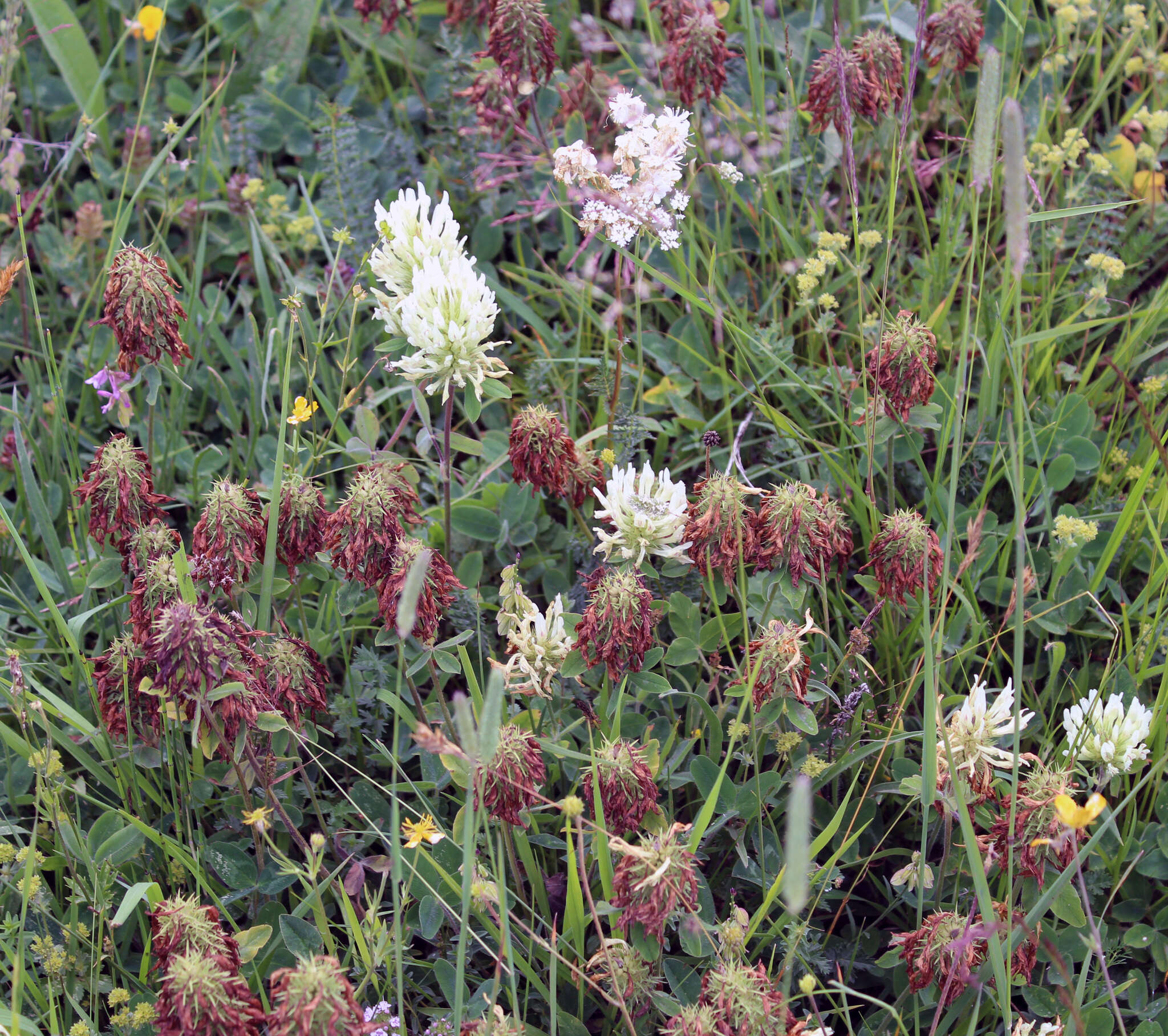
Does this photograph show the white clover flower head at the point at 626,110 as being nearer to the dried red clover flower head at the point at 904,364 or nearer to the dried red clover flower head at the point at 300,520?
the dried red clover flower head at the point at 904,364

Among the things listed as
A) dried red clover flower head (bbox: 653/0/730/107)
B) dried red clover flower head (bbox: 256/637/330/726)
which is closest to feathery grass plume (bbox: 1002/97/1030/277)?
dried red clover flower head (bbox: 256/637/330/726)

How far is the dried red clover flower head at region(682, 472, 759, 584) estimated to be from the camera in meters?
2.21

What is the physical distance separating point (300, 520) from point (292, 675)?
12.7 inches

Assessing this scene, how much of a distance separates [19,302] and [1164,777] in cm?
343

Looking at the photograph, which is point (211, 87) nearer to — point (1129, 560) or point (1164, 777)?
point (1129, 560)

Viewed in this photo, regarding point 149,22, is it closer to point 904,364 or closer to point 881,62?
point 881,62

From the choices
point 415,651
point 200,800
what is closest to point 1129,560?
point 415,651

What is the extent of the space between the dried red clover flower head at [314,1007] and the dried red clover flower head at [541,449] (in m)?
1.12

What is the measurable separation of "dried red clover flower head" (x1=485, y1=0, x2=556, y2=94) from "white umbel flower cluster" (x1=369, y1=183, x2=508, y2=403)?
38.1 inches

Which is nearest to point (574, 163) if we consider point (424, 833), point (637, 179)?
point (637, 179)

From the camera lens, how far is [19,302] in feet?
11.6

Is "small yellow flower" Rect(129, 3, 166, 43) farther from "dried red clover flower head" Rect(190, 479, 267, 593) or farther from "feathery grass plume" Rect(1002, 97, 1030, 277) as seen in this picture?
"feathery grass plume" Rect(1002, 97, 1030, 277)

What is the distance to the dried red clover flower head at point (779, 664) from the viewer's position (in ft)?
6.93

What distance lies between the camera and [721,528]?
Answer: 7.30ft
